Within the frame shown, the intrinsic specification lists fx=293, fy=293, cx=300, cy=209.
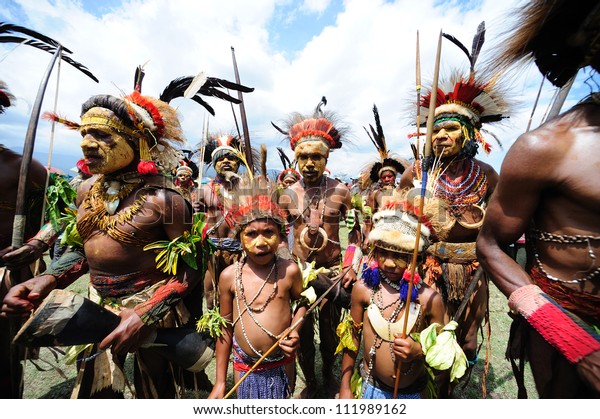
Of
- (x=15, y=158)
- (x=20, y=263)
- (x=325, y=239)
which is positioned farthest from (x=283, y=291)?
(x=15, y=158)

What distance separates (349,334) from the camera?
238 cm

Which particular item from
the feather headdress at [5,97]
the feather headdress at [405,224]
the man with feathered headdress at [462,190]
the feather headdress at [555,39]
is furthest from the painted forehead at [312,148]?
the feather headdress at [5,97]

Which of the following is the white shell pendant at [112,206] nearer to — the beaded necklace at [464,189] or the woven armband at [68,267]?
the woven armband at [68,267]

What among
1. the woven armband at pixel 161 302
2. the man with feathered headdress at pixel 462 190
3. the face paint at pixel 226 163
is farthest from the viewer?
the face paint at pixel 226 163

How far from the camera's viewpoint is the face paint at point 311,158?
355 cm

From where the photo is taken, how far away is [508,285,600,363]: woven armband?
1.08 m

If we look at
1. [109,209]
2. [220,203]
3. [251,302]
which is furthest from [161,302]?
[220,203]

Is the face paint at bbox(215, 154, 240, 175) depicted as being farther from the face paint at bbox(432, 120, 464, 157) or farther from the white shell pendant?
the face paint at bbox(432, 120, 464, 157)

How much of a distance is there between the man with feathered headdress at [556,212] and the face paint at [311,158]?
222cm

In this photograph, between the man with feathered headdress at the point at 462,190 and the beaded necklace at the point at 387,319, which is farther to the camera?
the man with feathered headdress at the point at 462,190

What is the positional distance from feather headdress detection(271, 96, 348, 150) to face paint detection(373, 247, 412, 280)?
1.89m

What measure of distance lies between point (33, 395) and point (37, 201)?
209 cm

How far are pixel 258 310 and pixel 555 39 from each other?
7.95 feet

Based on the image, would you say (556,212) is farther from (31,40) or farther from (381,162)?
(381,162)
